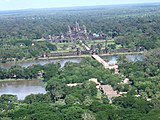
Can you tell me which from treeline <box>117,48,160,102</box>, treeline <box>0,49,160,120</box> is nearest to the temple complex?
treeline <box>117,48,160,102</box>

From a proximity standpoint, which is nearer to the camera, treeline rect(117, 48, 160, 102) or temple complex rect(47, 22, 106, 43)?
treeline rect(117, 48, 160, 102)

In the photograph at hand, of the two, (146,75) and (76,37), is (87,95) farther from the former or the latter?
(76,37)

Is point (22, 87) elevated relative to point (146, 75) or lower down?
lower down

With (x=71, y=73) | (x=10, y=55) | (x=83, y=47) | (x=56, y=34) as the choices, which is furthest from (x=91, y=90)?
(x=56, y=34)

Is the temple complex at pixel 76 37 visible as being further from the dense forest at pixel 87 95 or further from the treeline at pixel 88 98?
the treeline at pixel 88 98

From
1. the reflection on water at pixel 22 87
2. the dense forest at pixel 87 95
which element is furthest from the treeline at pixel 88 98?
the reflection on water at pixel 22 87

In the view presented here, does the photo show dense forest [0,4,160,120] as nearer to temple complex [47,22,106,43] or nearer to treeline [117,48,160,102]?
treeline [117,48,160,102]

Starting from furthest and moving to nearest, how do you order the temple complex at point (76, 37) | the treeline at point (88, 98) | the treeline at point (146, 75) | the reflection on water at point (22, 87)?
the temple complex at point (76, 37)
the reflection on water at point (22, 87)
the treeline at point (146, 75)
the treeline at point (88, 98)

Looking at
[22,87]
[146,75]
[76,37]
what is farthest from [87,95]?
[76,37]
